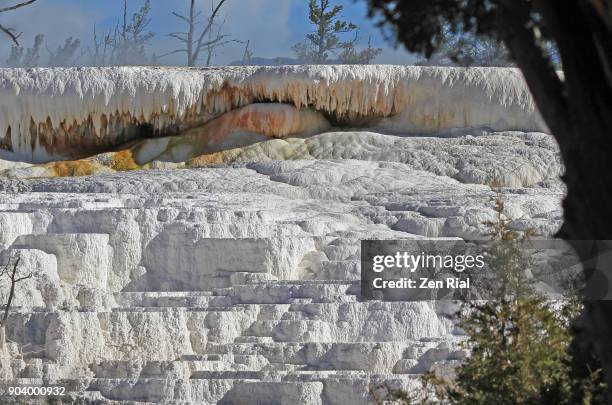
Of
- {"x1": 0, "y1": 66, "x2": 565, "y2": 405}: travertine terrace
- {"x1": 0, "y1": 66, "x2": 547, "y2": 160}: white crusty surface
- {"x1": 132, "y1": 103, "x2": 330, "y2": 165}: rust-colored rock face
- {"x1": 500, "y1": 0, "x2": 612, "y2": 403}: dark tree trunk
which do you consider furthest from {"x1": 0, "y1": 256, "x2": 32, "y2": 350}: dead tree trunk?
{"x1": 0, "y1": 66, "x2": 547, "y2": 160}: white crusty surface

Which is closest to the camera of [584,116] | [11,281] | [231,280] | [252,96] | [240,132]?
[584,116]

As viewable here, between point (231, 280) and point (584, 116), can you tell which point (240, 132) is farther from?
point (584, 116)

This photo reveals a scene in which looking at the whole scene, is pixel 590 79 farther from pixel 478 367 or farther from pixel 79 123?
pixel 79 123

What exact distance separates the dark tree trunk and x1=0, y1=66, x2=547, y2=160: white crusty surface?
21.1m

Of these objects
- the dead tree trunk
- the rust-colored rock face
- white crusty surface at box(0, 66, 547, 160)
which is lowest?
the dead tree trunk

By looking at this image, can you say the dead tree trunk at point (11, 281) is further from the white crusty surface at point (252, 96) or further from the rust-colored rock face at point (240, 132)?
the white crusty surface at point (252, 96)

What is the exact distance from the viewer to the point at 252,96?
84.9ft

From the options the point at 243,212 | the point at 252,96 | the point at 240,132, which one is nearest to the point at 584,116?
the point at 243,212

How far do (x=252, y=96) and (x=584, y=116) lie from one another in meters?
21.7

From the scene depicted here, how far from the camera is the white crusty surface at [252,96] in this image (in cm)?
2553

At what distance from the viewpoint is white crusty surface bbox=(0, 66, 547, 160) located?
1005 inches

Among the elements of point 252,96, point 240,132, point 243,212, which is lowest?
point 243,212

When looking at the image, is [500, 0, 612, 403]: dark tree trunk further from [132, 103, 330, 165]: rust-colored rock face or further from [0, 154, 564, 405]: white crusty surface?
[132, 103, 330, 165]: rust-colored rock face

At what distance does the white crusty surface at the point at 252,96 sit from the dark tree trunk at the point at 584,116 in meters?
21.1
